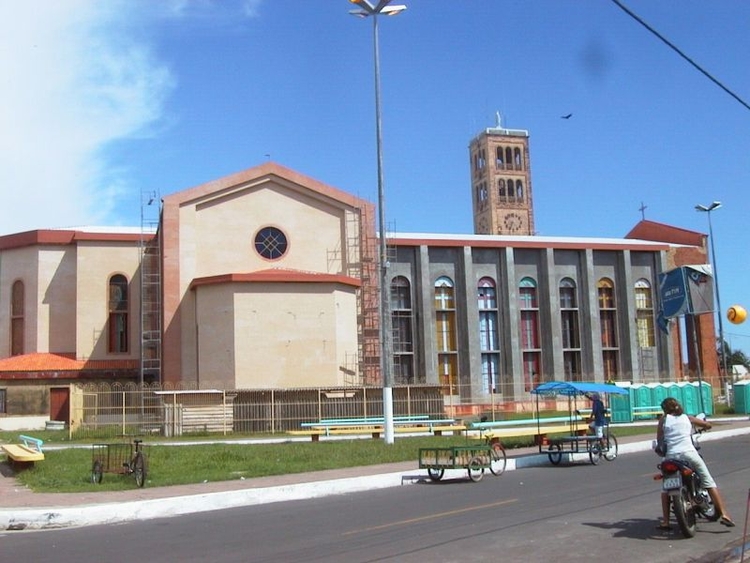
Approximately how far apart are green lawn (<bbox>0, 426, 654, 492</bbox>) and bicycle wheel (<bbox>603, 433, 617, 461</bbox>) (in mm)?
3919

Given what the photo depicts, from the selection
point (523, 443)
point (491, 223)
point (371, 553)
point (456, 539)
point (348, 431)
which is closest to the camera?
point (371, 553)

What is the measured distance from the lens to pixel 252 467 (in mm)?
19984

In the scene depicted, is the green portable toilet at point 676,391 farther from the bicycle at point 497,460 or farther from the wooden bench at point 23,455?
the wooden bench at point 23,455

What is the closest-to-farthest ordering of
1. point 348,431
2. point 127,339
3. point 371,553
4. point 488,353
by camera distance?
1. point 371,553
2. point 348,431
3. point 127,339
4. point 488,353

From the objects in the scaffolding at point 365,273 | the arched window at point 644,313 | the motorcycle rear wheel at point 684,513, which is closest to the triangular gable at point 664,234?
the arched window at point 644,313

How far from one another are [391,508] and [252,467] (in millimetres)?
6779

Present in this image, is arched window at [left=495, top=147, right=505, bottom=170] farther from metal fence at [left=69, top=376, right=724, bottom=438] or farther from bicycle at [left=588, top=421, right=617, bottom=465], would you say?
bicycle at [left=588, top=421, right=617, bottom=465]

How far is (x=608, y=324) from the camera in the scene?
58750mm

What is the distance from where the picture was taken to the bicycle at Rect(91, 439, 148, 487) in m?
16.7

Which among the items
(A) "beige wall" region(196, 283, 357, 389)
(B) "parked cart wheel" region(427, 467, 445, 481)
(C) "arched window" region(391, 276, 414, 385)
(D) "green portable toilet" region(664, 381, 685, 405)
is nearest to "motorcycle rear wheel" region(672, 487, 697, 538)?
(B) "parked cart wheel" region(427, 467, 445, 481)

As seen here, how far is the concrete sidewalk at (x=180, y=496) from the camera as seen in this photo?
1320 cm

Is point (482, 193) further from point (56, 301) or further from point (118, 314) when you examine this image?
point (56, 301)

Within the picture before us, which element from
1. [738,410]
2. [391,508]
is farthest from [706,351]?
[391,508]

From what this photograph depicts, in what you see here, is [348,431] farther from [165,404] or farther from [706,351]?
[706,351]
